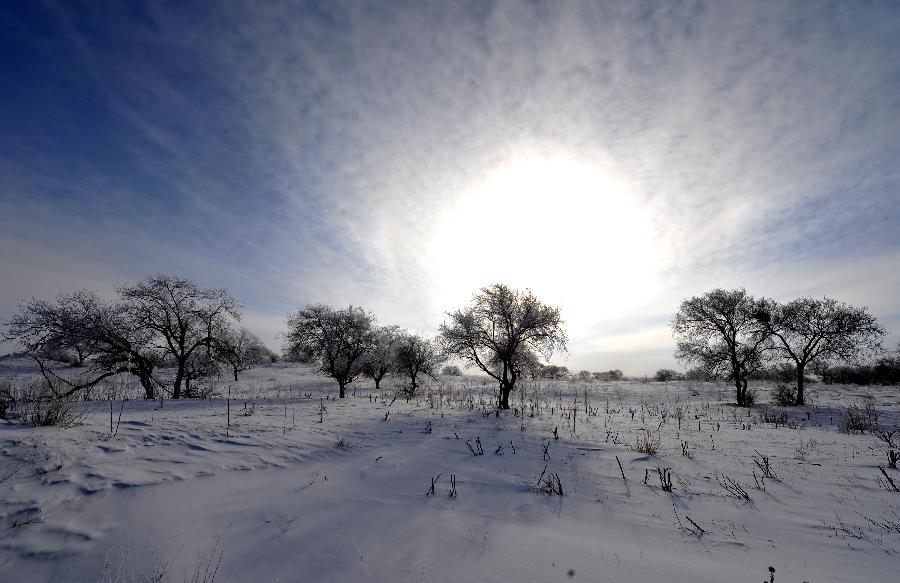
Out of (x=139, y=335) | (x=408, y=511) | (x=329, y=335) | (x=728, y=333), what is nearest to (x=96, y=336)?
(x=139, y=335)

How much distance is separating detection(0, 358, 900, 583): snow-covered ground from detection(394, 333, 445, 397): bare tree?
30.4 metres

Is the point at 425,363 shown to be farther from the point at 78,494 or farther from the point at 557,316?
the point at 78,494

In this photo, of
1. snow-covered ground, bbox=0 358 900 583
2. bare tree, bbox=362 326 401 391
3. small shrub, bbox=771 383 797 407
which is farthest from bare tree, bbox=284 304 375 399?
small shrub, bbox=771 383 797 407

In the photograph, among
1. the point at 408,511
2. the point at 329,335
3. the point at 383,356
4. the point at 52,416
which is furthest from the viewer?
the point at 383,356

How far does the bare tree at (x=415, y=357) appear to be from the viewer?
3884cm

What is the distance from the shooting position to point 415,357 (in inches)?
1540

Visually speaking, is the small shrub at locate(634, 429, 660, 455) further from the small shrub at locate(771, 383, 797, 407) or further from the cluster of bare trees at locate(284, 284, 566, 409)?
the small shrub at locate(771, 383, 797, 407)

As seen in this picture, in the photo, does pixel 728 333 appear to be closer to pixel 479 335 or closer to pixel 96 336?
pixel 479 335

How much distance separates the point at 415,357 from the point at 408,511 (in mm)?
34704

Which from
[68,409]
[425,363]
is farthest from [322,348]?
[68,409]

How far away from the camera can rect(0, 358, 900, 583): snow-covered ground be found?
3.32m

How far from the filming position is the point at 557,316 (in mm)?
20344

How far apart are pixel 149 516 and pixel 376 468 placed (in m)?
3.44

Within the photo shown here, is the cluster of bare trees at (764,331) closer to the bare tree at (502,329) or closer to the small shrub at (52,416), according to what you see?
the bare tree at (502,329)
